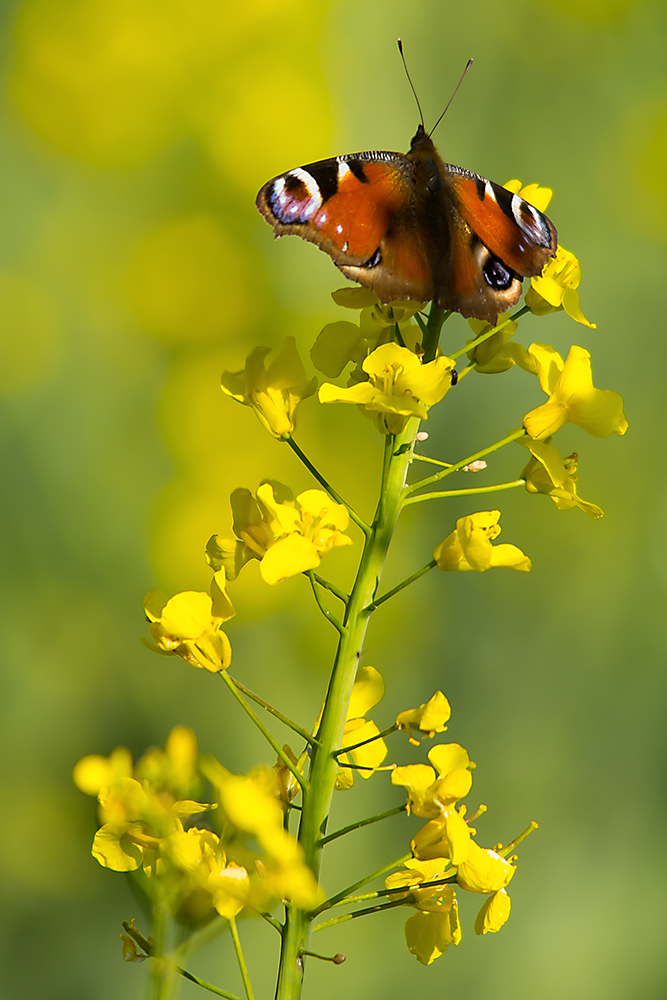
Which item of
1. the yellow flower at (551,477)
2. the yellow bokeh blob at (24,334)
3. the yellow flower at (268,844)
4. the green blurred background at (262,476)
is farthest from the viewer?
the yellow bokeh blob at (24,334)

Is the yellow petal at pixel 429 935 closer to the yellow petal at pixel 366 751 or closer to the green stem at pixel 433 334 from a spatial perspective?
the yellow petal at pixel 366 751

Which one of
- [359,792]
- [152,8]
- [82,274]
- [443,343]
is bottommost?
[359,792]

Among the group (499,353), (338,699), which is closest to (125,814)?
(338,699)

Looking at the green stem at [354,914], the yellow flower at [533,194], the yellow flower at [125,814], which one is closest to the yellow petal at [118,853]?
the yellow flower at [125,814]

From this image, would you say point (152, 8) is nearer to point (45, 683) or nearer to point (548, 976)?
point (45, 683)

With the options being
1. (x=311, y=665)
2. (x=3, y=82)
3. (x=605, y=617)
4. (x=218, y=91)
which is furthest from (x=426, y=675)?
(x=3, y=82)
